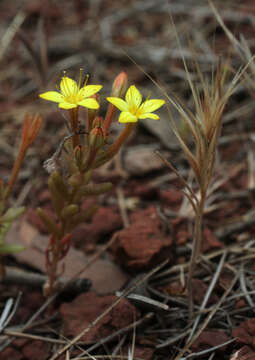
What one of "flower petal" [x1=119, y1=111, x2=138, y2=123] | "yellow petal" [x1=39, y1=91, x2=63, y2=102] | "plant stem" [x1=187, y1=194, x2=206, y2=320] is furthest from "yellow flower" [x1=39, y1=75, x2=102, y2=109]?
"plant stem" [x1=187, y1=194, x2=206, y2=320]

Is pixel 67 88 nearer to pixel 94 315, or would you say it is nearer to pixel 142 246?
pixel 142 246

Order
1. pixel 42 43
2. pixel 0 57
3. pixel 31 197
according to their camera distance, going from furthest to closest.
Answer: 1. pixel 0 57
2. pixel 42 43
3. pixel 31 197

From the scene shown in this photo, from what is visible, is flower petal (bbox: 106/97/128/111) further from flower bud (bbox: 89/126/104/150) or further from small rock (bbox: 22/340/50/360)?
small rock (bbox: 22/340/50/360)

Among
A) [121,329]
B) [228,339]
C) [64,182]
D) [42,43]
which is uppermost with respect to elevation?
[42,43]

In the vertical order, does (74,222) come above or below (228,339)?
above

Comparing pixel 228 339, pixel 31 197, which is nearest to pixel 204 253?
pixel 228 339

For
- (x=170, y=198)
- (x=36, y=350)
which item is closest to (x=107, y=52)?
(x=170, y=198)

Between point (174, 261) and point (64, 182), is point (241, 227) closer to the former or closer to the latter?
point (174, 261)
